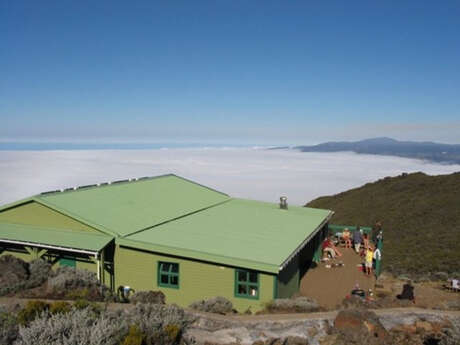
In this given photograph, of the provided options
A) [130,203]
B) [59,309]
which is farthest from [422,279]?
[59,309]

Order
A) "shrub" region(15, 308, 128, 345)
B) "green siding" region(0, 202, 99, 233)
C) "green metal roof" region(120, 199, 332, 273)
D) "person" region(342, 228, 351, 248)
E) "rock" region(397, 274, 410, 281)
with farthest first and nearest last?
"rock" region(397, 274, 410, 281), "person" region(342, 228, 351, 248), "green siding" region(0, 202, 99, 233), "green metal roof" region(120, 199, 332, 273), "shrub" region(15, 308, 128, 345)

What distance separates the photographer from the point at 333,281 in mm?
17906

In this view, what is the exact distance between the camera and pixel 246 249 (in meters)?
14.8

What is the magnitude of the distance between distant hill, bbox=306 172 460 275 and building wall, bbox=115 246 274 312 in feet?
57.2

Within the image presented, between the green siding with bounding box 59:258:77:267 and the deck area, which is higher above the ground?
the green siding with bounding box 59:258:77:267

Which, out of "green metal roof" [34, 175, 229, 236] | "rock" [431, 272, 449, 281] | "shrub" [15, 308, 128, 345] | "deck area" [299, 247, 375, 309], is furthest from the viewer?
"rock" [431, 272, 449, 281]

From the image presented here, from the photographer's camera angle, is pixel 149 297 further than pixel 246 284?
No

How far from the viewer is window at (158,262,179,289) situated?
48.1ft

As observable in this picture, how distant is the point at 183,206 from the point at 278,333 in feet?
42.3

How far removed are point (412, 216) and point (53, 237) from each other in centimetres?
4098

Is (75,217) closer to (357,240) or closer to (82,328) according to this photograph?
(82,328)

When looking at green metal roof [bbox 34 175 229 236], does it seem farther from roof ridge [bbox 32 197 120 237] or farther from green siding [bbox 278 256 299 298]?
green siding [bbox 278 256 299 298]

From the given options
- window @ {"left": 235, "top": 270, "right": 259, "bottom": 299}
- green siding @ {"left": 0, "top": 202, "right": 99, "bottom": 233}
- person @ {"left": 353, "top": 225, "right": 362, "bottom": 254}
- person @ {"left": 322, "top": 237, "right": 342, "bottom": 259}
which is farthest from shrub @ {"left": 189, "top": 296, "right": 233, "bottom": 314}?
person @ {"left": 353, "top": 225, "right": 362, "bottom": 254}

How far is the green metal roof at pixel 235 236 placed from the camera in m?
14.1
